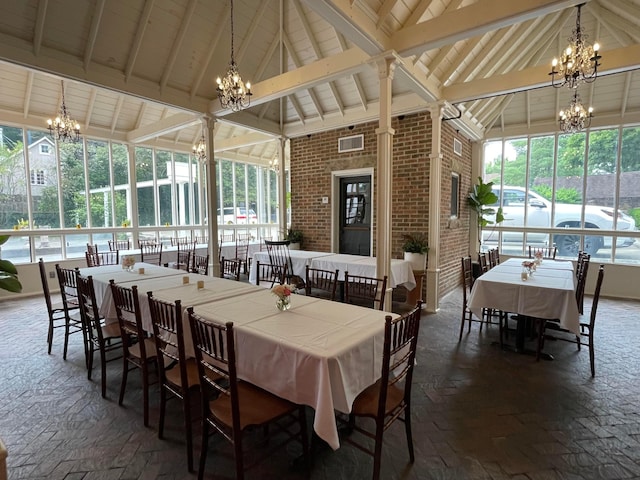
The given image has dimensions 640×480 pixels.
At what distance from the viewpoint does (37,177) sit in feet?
22.5

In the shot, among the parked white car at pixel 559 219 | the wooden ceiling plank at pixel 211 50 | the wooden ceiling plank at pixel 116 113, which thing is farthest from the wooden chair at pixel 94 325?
the parked white car at pixel 559 219

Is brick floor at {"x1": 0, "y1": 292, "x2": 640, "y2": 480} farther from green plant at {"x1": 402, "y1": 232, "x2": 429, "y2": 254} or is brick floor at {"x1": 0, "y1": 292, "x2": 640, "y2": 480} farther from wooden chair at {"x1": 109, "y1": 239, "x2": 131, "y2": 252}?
wooden chair at {"x1": 109, "y1": 239, "x2": 131, "y2": 252}

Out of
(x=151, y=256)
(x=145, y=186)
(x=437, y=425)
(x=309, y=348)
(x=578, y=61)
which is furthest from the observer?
(x=145, y=186)

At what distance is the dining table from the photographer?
11.4 feet

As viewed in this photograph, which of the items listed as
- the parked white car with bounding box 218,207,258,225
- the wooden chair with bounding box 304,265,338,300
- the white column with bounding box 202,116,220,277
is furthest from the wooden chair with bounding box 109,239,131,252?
the wooden chair with bounding box 304,265,338,300

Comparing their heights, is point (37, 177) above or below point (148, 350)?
above

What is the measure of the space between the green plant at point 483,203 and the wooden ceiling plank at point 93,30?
7.03 meters

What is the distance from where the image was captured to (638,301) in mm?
6129

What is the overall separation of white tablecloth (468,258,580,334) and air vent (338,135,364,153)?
11.5 ft

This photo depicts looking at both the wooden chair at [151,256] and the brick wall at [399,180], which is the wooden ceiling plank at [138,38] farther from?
the brick wall at [399,180]

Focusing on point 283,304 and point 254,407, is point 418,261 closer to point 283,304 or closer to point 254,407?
point 283,304

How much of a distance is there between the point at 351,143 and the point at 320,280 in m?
2.92

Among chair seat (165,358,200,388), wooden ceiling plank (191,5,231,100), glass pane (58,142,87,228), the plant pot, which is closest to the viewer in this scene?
chair seat (165,358,200,388)

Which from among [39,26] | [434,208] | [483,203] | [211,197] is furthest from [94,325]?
[483,203]
